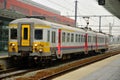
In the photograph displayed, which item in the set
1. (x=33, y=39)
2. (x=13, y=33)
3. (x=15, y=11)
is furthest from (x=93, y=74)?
(x=15, y=11)

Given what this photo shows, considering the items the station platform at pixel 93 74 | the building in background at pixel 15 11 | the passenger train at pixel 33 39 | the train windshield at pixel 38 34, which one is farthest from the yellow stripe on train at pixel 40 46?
the building in background at pixel 15 11

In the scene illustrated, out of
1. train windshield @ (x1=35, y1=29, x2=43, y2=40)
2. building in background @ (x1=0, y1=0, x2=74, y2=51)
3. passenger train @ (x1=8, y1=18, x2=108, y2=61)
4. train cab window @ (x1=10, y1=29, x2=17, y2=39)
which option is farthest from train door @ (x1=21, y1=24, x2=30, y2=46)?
building in background @ (x1=0, y1=0, x2=74, y2=51)

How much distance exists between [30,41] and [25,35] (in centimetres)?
46

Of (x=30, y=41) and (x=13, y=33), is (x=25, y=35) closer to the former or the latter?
(x=30, y=41)

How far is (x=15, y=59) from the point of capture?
19672 mm

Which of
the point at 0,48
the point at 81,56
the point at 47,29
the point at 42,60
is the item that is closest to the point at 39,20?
the point at 47,29

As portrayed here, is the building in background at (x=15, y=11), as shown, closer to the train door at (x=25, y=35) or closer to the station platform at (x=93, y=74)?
the train door at (x=25, y=35)

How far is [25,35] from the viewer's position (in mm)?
19422

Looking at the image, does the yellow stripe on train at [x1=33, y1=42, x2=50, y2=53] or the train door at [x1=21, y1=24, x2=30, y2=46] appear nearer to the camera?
the yellow stripe on train at [x1=33, y1=42, x2=50, y2=53]

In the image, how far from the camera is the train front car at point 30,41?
1917cm

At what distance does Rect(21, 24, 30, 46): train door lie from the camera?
19375 mm

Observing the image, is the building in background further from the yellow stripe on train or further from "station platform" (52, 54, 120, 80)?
"station platform" (52, 54, 120, 80)

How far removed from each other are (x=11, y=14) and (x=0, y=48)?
Answer: 372 centimetres

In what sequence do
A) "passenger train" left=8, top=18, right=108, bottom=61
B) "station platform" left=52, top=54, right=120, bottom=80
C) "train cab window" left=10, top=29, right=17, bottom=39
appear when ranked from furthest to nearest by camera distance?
1. "train cab window" left=10, top=29, right=17, bottom=39
2. "passenger train" left=8, top=18, right=108, bottom=61
3. "station platform" left=52, top=54, right=120, bottom=80
